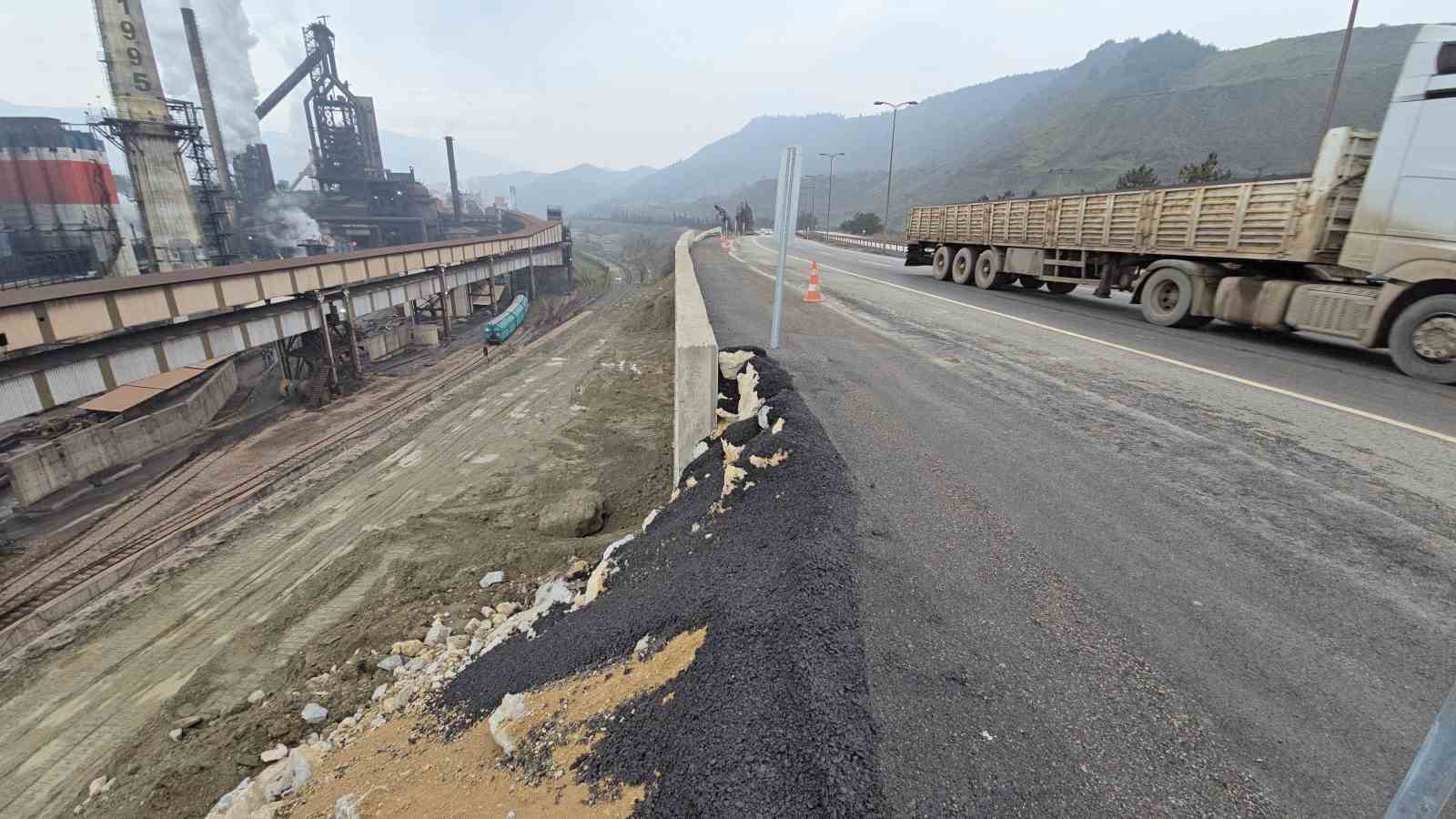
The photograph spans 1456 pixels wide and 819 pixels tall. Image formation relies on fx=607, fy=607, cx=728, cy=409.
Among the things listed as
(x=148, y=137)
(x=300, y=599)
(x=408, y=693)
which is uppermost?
(x=148, y=137)

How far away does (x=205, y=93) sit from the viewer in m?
64.7

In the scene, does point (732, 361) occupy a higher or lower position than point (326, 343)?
higher

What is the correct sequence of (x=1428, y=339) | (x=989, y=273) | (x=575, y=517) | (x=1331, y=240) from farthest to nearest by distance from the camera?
(x=989, y=273) → (x=1331, y=240) → (x=575, y=517) → (x=1428, y=339)

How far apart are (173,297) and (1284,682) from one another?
23.5 meters

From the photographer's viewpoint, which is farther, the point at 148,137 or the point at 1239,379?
the point at 148,137

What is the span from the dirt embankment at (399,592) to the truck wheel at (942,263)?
9966mm

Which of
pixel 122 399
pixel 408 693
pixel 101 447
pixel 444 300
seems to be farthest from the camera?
pixel 444 300

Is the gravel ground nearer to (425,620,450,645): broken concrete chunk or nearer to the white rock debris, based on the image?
the white rock debris

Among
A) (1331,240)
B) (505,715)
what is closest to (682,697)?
(505,715)

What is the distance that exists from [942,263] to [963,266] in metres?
1.36

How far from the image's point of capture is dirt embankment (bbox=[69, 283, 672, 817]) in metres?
5.83

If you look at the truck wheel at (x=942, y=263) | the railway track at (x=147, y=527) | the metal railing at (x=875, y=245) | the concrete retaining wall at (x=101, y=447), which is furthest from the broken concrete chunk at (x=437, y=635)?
the metal railing at (x=875, y=245)

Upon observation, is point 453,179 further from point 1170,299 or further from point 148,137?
point 1170,299

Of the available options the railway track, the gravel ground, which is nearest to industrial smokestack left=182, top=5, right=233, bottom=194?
the railway track
